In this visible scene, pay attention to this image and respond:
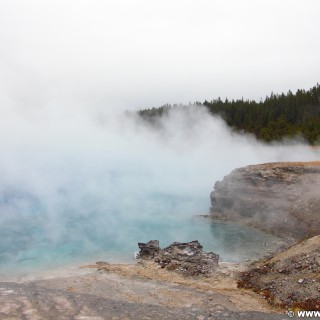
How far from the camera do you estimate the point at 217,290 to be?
20859mm

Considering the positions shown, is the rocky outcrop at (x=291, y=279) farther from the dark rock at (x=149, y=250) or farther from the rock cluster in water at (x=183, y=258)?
the dark rock at (x=149, y=250)

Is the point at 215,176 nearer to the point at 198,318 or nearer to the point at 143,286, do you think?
the point at 143,286

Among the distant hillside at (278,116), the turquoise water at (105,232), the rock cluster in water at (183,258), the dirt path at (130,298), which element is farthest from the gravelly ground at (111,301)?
the distant hillside at (278,116)

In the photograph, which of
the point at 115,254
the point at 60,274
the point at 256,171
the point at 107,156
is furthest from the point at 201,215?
the point at 107,156

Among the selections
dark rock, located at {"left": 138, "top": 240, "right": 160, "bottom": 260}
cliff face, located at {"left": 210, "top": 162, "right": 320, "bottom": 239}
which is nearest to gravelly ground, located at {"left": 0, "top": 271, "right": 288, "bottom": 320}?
dark rock, located at {"left": 138, "top": 240, "right": 160, "bottom": 260}

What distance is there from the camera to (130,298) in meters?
18.9

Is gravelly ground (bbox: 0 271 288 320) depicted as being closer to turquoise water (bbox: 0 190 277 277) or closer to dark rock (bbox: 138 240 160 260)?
dark rock (bbox: 138 240 160 260)

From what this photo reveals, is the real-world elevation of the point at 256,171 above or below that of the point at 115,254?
above

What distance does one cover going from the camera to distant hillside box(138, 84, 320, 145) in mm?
90500

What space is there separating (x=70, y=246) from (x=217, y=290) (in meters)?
16.2

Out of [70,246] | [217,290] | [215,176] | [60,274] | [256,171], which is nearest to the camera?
[217,290]

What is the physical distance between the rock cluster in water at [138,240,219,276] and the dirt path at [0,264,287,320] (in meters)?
0.89

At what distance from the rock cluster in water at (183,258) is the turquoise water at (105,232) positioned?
1841 millimetres

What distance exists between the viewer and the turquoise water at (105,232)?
29812mm
